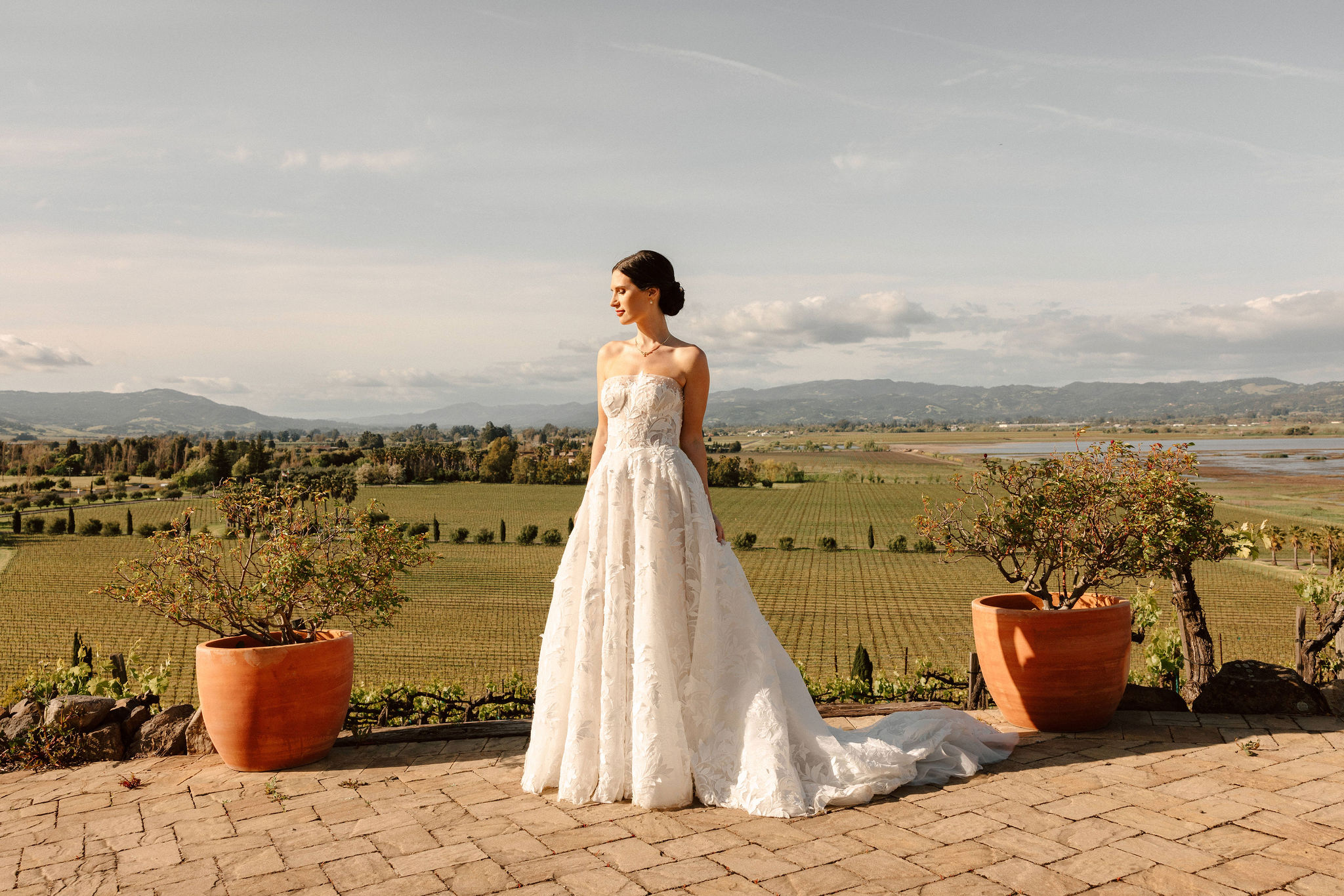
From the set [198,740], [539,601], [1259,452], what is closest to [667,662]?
[198,740]

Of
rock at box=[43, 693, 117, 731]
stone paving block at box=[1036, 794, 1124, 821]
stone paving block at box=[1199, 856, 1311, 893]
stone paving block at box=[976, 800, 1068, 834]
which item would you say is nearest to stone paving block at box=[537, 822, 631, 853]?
stone paving block at box=[976, 800, 1068, 834]

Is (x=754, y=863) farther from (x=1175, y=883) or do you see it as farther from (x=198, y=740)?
(x=198, y=740)

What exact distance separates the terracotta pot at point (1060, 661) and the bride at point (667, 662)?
637mm

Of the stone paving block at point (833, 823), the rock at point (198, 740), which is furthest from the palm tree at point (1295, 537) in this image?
the rock at point (198, 740)

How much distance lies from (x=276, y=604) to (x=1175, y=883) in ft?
13.9

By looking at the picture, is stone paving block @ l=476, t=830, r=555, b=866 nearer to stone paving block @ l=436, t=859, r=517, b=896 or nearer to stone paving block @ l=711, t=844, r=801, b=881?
stone paving block @ l=436, t=859, r=517, b=896

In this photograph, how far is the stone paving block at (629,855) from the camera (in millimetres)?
3057

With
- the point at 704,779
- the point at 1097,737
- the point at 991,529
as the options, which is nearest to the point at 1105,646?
the point at 1097,737

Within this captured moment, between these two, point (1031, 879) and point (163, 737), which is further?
point (163, 737)

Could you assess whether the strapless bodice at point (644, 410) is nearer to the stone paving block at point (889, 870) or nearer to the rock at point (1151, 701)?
the stone paving block at point (889, 870)

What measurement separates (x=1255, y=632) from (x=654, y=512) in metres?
37.7

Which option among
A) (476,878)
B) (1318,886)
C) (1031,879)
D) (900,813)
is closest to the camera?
(1318,886)

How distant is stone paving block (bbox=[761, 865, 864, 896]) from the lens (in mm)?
2799

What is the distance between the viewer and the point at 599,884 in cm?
290
